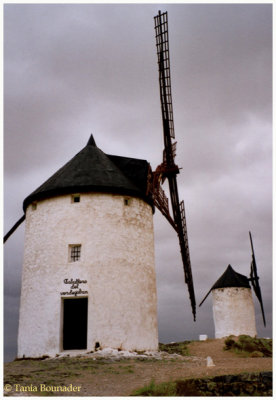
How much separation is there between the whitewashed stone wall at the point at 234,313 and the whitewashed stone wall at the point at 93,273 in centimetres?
1644

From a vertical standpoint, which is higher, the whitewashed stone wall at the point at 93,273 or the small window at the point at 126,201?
the small window at the point at 126,201

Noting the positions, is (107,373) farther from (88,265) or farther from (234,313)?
(234,313)

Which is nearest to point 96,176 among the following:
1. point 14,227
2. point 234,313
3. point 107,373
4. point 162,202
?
point 162,202

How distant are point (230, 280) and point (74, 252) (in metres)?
20.6

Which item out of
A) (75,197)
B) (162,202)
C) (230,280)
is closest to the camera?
(75,197)

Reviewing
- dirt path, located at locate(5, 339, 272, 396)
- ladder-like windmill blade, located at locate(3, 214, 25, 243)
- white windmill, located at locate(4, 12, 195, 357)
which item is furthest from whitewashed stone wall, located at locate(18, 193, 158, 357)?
dirt path, located at locate(5, 339, 272, 396)

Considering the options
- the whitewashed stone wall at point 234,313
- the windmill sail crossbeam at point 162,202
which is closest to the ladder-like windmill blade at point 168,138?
the windmill sail crossbeam at point 162,202

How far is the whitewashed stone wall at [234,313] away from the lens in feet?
111

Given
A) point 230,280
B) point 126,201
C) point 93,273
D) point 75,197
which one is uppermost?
point 75,197

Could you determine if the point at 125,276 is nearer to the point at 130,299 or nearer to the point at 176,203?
the point at 130,299

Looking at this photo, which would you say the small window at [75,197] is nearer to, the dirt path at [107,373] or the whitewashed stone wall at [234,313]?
the dirt path at [107,373]

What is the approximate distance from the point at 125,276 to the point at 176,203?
20.6 ft

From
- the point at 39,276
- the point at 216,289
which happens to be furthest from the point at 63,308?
the point at 216,289

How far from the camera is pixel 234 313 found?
34.2m
